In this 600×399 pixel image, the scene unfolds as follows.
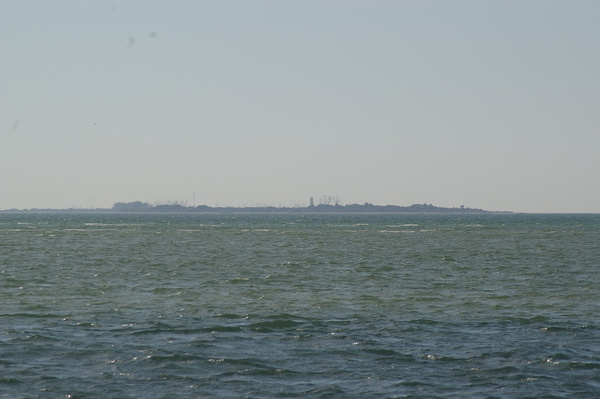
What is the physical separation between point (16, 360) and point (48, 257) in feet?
164

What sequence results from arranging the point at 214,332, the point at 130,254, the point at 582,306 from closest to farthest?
the point at 214,332, the point at 582,306, the point at 130,254

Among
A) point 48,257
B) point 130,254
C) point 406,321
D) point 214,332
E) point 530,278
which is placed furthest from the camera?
point 130,254

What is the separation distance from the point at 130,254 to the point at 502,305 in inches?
1895

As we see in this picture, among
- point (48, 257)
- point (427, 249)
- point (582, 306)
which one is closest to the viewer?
point (582, 306)

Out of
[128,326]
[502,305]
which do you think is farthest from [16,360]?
[502,305]

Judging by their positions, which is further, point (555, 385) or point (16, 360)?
Result: point (16, 360)

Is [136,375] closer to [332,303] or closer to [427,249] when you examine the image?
[332,303]

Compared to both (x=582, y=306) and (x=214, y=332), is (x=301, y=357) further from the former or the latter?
(x=582, y=306)

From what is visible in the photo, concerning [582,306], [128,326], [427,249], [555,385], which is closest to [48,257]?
[427,249]

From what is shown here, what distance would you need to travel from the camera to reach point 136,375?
20.8 metres

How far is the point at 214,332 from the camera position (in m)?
27.0

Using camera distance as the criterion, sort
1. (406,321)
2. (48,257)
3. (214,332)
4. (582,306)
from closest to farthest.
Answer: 1. (214,332)
2. (406,321)
3. (582,306)
4. (48,257)

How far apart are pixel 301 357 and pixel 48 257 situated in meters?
52.2

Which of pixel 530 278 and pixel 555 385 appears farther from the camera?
pixel 530 278
